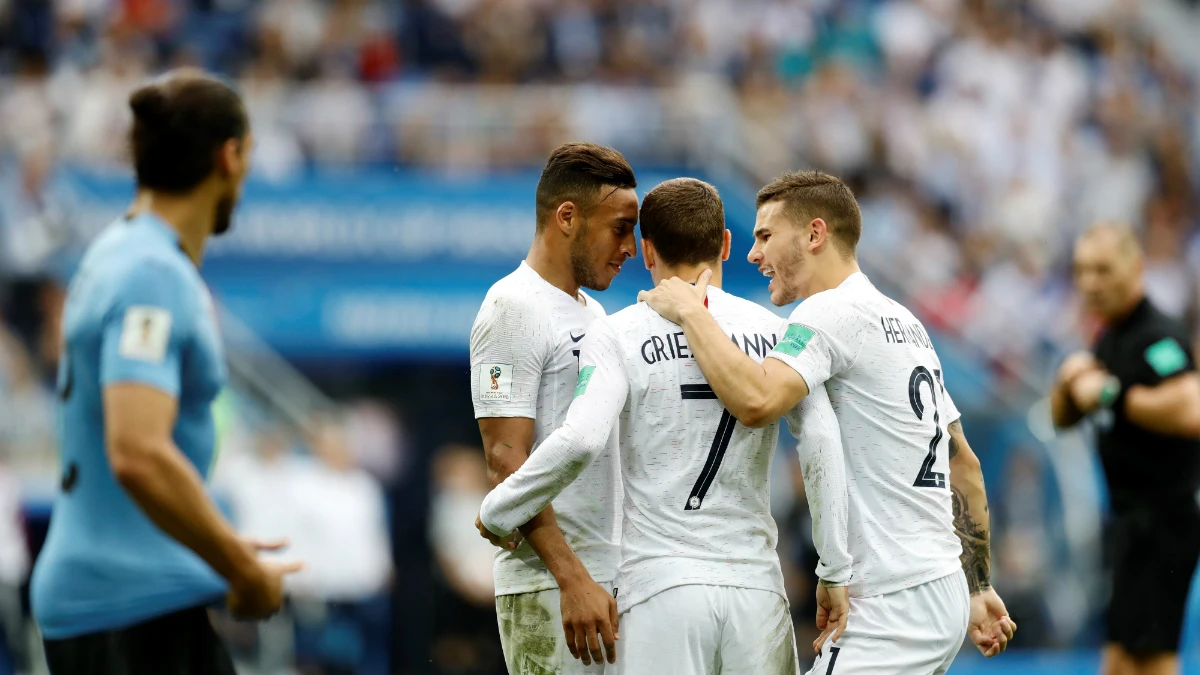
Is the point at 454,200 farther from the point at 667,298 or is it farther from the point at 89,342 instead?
the point at 89,342

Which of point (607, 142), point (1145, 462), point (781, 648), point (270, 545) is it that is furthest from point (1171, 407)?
point (607, 142)

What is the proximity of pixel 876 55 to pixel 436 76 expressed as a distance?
234 inches

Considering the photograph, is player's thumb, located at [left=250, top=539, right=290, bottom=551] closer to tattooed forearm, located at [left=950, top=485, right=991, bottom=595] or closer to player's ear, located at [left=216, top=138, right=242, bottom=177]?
player's ear, located at [left=216, top=138, right=242, bottom=177]

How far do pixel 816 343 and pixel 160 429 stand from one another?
2.19m

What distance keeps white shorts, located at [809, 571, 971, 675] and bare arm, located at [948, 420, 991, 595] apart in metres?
0.45

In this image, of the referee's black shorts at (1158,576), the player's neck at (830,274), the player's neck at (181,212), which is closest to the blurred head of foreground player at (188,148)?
the player's neck at (181,212)

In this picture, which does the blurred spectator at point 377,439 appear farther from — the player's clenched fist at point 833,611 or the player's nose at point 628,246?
the player's clenched fist at point 833,611

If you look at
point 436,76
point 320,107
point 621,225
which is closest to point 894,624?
point 621,225

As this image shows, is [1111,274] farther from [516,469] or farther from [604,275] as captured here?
[516,469]

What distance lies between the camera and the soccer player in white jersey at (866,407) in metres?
4.57

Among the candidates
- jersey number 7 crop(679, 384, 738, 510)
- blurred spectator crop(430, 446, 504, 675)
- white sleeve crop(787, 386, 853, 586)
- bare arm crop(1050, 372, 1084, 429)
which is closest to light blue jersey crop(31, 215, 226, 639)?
jersey number 7 crop(679, 384, 738, 510)

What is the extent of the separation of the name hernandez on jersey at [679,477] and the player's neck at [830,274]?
488 mm

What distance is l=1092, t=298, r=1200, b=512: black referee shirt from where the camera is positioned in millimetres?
7371

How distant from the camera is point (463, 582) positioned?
13508mm
